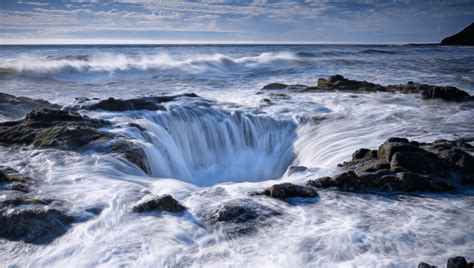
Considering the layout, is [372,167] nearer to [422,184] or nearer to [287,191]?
[422,184]

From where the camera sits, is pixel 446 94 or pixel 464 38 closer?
pixel 446 94

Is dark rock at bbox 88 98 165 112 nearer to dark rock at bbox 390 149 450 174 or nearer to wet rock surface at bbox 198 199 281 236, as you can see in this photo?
wet rock surface at bbox 198 199 281 236

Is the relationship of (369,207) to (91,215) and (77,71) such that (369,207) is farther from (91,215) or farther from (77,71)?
(77,71)

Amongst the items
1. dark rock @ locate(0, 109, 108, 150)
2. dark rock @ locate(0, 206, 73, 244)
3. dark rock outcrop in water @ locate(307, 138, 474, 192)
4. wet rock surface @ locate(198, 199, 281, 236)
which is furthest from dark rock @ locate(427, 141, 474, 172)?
dark rock @ locate(0, 109, 108, 150)

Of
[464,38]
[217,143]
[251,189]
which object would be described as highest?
[464,38]

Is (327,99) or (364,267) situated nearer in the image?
(364,267)

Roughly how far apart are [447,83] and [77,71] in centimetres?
2301

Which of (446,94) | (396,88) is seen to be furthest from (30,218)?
(396,88)

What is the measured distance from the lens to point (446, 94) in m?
14.0

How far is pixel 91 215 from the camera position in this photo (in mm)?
5367

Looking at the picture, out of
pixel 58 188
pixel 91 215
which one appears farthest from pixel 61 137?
pixel 91 215

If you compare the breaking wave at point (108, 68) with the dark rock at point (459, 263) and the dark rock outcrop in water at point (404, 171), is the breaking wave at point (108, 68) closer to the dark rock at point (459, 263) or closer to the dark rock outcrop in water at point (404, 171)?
the dark rock outcrop in water at point (404, 171)

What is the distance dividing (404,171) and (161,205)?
3.82 m

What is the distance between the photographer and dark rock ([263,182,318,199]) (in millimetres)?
6019
